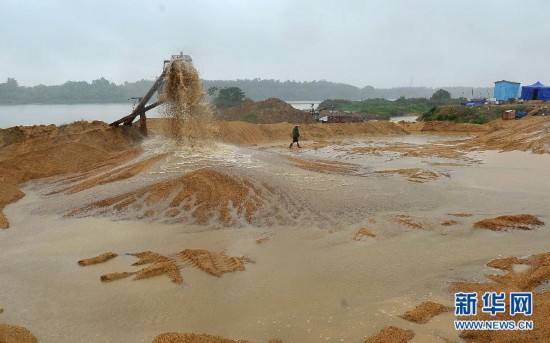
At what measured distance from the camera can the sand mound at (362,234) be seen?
6.65m

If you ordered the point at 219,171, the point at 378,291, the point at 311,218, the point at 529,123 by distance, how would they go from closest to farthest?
the point at 378,291 < the point at 311,218 < the point at 219,171 < the point at 529,123

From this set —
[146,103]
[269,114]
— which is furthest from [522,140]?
[269,114]

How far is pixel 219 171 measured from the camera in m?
9.25

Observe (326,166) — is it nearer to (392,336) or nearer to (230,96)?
(392,336)

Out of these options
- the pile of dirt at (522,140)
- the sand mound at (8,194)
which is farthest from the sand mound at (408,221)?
the pile of dirt at (522,140)

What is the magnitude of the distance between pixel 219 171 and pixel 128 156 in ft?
17.8

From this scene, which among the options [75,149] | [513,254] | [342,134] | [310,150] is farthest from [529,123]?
[75,149]

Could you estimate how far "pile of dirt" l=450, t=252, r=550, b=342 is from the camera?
12.3ft

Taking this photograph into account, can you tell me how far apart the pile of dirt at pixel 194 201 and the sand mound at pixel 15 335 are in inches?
138

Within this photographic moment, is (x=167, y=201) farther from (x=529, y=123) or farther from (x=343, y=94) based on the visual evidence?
(x=343, y=94)

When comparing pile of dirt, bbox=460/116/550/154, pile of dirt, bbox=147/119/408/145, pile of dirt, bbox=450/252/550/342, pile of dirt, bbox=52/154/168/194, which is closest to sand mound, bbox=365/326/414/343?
pile of dirt, bbox=450/252/550/342

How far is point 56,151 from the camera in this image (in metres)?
12.4

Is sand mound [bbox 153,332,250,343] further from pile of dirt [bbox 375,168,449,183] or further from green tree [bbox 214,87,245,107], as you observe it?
green tree [bbox 214,87,245,107]

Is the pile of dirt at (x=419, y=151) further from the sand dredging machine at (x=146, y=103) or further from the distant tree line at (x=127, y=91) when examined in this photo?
the distant tree line at (x=127, y=91)
